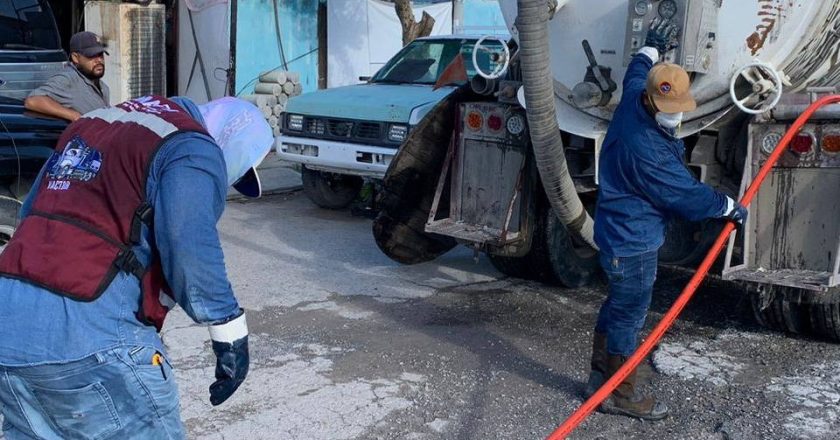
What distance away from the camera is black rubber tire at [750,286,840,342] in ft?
17.4

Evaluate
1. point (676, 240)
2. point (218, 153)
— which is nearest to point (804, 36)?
point (676, 240)

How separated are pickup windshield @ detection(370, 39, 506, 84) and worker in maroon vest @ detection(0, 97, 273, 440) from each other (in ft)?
22.9

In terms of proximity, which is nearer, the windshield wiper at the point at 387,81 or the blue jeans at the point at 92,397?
the blue jeans at the point at 92,397

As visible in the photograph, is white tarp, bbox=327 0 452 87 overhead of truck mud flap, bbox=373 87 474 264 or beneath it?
overhead

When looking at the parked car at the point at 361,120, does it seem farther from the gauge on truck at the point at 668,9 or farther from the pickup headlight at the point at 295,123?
the gauge on truck at the point at 668,9

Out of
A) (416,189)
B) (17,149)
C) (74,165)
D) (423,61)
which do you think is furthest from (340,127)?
(74,165)

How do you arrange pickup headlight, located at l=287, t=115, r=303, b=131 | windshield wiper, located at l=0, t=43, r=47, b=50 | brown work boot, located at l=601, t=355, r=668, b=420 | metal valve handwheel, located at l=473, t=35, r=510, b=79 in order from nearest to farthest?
brown work boot, located at l=601, t=355, r=668, b=420
metal valve handwheel, located at l=473, t=35, r=510, b=79
windshield wiper, located at l=0, t=43, r=47, b=50
pickup headlight, located at l=287, t=115, r=303, b=131

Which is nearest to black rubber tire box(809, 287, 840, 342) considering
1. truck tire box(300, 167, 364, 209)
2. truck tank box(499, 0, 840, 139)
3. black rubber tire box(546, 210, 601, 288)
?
truck tank box(499, 0, 840, 139)

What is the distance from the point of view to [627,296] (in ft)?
15.7

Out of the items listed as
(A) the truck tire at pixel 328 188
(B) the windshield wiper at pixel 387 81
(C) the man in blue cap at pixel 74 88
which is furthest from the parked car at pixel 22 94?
(B) the windshield wiper at pixel 387 81

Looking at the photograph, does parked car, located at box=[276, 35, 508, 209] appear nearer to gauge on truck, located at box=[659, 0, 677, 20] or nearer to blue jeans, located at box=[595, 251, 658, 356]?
gauge on truck, located at box=[659, 0, 677, 20]

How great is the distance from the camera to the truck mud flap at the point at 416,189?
254 inches

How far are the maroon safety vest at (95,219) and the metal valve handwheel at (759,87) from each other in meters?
3.46

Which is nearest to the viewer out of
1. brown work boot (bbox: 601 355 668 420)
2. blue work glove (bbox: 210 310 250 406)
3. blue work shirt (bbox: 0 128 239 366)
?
blue work shirt (bbox: 0 128 239 366)
